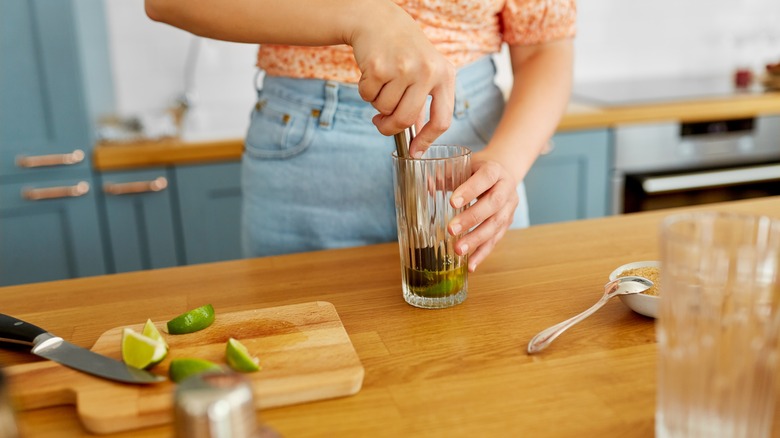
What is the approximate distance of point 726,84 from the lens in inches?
104

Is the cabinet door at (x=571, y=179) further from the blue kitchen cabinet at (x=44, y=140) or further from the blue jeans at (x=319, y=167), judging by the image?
the blue kitchen cabinet at (x=44, y=140)

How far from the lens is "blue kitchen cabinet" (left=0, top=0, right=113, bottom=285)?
6.54 feet

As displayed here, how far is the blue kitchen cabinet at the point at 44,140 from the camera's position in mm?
1992

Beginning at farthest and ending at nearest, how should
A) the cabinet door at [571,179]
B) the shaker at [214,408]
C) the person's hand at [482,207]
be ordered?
the cabinet door at [571,179] < the person's hand at [482,207] < the shaker at [214,408]

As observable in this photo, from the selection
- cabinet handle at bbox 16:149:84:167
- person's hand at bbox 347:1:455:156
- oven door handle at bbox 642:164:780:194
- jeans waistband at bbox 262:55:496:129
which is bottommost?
oven door handle at bbox 642:164:780:194

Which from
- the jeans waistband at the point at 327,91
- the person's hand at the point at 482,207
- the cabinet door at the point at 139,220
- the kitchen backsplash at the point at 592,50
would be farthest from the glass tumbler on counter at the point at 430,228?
the kitchen backsplash at the point at 592,50

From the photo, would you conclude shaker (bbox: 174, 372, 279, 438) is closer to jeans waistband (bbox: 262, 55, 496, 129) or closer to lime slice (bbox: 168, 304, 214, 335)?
lime slice (bbox: 168, 304, 214, 335)

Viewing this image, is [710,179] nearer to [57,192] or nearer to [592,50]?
[592,50]

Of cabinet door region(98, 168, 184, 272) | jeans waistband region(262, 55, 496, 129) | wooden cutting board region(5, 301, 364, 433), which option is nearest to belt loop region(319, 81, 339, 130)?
jeans waistband region(262, 55, 496, 129)

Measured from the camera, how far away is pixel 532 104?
1.13m

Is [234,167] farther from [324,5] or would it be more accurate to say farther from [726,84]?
[726,84]

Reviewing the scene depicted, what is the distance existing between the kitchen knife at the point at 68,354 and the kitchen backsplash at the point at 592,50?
1.58 meters

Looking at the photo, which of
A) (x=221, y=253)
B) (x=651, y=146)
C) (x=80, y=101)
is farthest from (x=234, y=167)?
(x=651, y=146)

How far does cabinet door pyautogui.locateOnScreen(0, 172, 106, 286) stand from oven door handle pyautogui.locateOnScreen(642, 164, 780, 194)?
1622 millimetres
